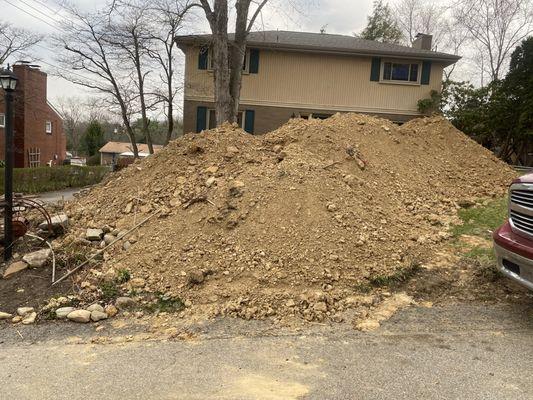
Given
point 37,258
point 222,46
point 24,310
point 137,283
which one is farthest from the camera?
point 222,46

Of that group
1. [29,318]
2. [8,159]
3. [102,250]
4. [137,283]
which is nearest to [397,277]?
[137,283]

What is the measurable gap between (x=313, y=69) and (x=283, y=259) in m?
15.4

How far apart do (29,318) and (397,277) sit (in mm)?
3961

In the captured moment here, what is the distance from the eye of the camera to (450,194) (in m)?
7.84

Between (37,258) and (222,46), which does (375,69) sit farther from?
(37,258)

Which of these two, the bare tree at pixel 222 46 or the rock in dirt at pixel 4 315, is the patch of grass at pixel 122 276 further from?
the bare tree at pixel 222 46

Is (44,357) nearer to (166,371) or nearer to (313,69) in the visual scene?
(166,371)

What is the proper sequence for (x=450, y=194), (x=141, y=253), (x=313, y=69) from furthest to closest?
(x=313, y=69) < (x=450, y=194) < (x=141, y=253)

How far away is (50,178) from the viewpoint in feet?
71.1

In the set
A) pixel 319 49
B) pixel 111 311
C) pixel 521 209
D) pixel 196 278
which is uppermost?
pixel 319 49

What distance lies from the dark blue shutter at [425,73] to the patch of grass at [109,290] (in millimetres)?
17491

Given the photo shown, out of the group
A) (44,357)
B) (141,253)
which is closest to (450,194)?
(141,253)

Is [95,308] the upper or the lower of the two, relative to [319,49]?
lower

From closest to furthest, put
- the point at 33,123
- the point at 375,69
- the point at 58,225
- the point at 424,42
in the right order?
1. the point at 58,225
2. the point at 375,69
3. the point at 424,42
4. the point at 33,123
